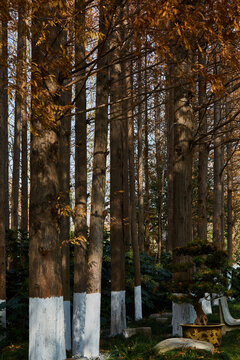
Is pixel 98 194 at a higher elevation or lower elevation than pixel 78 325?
higher

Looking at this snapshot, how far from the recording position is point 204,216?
1438cm

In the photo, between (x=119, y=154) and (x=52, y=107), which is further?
(x=119, y=154)

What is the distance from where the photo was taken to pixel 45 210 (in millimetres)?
6004

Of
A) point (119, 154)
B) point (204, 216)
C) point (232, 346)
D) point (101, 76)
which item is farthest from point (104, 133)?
point (204, 216)

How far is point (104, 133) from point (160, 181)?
719 inches

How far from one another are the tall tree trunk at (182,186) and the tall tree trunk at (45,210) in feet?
13.0

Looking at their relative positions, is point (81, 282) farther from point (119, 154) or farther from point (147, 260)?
point (147, 260)

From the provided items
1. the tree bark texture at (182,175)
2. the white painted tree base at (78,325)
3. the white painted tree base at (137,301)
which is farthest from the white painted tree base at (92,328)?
the white painted tree base at (137,301)

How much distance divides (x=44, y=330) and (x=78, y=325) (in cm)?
434

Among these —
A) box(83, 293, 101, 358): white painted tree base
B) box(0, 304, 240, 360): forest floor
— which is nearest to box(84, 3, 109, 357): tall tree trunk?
box(83, 293, 101, 358): white painted tree base

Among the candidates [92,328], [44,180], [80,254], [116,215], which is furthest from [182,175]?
[44,180]

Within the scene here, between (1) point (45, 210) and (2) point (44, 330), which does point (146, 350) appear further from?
(1) point (45, 210)

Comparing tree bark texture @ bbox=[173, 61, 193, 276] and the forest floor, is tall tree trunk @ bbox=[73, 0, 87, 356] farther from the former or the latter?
tree bark texture @ bbox=[173, 61, 193, 276]

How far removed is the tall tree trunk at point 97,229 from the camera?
8.26 metres
